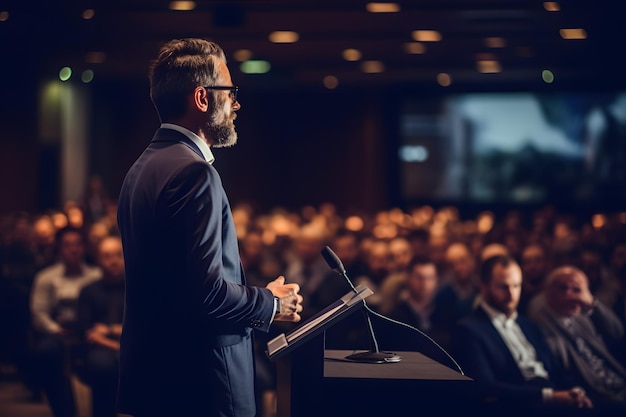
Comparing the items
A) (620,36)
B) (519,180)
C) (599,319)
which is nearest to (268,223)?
(620,36)

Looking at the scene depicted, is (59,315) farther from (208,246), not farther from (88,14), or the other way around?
(208,246)

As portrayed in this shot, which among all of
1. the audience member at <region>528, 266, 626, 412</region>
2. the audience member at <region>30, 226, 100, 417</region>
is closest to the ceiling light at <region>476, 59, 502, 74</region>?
the audience member at <region>30, 226, 100, 417</region>

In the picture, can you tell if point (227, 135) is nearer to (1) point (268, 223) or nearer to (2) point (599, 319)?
(2) point (599, 319)

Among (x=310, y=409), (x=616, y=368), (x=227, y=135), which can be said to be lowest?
(x=616, y=368)

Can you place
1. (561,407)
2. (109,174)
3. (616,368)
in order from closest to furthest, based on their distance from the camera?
(561,407) → (616,368) → (109,174)

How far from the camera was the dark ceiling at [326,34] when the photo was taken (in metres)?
10.8

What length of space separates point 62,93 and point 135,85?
3415mm

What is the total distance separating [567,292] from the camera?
17.9ft

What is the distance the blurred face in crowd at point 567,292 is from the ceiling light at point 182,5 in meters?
6.36

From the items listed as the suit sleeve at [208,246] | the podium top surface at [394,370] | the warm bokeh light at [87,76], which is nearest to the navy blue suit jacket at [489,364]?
the podium top surface at [394,370]

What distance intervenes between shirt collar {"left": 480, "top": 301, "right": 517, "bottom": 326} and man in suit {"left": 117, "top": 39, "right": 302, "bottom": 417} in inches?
102

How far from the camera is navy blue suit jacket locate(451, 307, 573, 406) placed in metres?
4.52

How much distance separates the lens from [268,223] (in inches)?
592

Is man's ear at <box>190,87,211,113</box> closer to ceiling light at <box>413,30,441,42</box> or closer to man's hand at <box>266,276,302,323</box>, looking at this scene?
man's hand at <box>266,276,302,323</box>
